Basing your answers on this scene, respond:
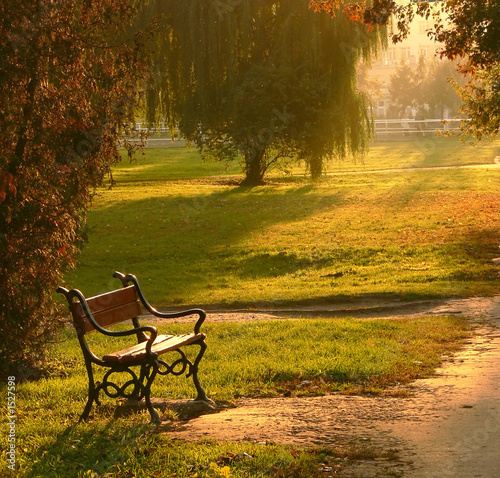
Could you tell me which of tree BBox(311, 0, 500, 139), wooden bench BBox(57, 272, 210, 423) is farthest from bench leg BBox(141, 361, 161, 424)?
tree BBox(311, 0, 500, 139)

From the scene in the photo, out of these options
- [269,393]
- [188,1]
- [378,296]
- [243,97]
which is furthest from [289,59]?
[269,393]

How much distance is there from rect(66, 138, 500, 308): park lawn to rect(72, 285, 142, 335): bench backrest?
20.3 ft

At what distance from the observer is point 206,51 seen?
79.4 ft

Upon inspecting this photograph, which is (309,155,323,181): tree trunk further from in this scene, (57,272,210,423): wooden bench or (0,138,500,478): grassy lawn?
(57,272,210,423): wooden bench

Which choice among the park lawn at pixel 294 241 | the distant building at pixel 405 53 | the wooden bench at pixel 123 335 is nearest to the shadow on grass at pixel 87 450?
the wooden bench at pixel 123 335

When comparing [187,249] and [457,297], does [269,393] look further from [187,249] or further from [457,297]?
[187,249]

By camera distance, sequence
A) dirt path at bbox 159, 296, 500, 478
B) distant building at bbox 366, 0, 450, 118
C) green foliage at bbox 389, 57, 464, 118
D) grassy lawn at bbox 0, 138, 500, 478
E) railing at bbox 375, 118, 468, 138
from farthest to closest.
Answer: distant building at bbox 366, 0, 450, 118 → green foliage at bbox 389, 57, 464, 118 → railing at bbox 375, 118, 468, 138 → grassy lawn at bbox 0, 138, 500, 478 → dirt path at bbox 159, 296, 500, 478

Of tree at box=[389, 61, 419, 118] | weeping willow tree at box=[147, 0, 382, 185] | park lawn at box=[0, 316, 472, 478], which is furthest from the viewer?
tree at box=[389, 61, 419, 118]

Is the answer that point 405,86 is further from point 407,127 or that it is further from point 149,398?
→ point 149,398

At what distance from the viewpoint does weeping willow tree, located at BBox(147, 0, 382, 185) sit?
946 inches

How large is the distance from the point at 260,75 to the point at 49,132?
56.1 ft

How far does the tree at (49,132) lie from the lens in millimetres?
7383

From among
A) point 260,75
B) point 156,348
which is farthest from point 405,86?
point 156,348

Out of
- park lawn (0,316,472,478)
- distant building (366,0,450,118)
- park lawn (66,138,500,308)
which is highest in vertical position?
distant building (366,0,450,118)
